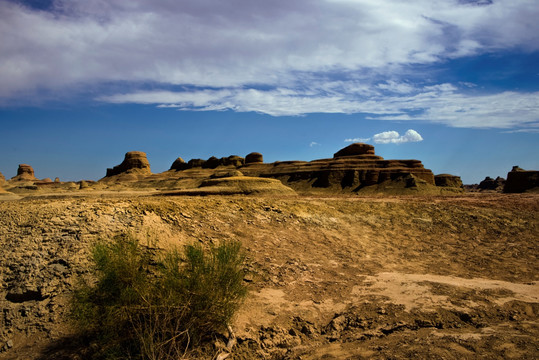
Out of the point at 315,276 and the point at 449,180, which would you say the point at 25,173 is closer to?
the point at 315,276

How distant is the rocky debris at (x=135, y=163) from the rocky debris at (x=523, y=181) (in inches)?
3357

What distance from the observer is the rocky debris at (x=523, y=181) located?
161 feet

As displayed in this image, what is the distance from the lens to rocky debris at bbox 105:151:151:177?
87.9 metres

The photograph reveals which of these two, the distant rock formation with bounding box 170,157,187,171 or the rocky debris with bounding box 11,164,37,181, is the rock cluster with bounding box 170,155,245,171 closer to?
the distant rock formation with bounding box 170,157,187,171

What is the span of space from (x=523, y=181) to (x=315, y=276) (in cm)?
5824

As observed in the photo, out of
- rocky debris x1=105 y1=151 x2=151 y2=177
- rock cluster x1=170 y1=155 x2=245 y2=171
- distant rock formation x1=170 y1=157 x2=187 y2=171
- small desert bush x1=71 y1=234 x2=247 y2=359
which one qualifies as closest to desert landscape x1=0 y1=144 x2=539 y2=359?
small desert bush x1=71 y1=234 x2=247 y2=359

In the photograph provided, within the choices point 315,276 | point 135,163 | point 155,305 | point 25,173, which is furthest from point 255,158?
point 155,305

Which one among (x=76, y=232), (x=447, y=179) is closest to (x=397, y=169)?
(x=447, y=179)

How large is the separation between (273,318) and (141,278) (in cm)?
273

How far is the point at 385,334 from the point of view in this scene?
569 cm

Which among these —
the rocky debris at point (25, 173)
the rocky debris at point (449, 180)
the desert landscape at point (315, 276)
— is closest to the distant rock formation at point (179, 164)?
the rocky debris at point (25, 173)

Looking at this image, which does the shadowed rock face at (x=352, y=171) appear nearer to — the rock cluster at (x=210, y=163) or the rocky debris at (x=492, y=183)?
the rock cluster at (x=210, y=163)

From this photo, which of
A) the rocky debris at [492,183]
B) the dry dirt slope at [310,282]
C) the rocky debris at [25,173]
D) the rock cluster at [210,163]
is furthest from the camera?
the rocky debris at [25,173]

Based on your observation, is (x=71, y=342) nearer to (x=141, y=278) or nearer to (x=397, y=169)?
(x=141, y=278)
